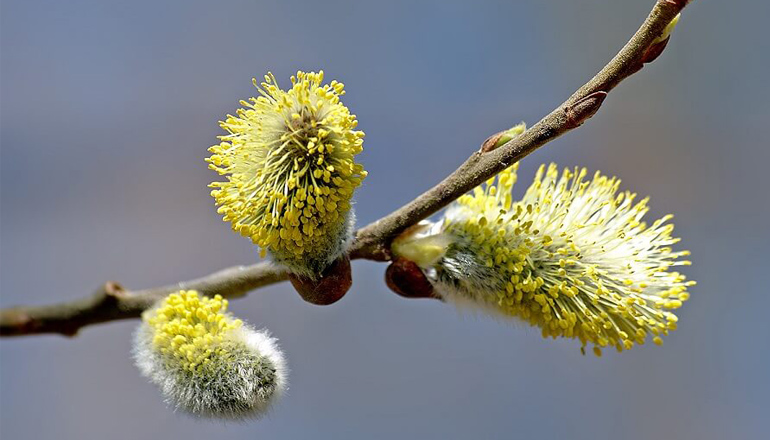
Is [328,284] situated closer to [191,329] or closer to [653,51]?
[191,329]

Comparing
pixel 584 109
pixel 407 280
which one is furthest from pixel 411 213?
pixel 584 109

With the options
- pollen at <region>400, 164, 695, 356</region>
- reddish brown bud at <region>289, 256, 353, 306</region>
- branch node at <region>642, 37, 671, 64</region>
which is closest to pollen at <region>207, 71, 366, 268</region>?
reddish brown bud at <region>289, 256, 353, 306</region>

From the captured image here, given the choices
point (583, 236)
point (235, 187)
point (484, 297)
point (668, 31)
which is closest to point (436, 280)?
point (484, 297)

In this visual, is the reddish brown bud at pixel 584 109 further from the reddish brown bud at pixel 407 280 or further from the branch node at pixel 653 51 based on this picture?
the reddish brown bud at pixel 407 280

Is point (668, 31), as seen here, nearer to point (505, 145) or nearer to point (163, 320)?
point (505, 145)

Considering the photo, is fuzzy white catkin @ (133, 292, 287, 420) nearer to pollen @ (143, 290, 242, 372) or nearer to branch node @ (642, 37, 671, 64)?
pollen @ (143, 290, 242, 372)

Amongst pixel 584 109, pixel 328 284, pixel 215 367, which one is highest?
pixel 584 109

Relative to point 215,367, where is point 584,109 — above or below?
above
